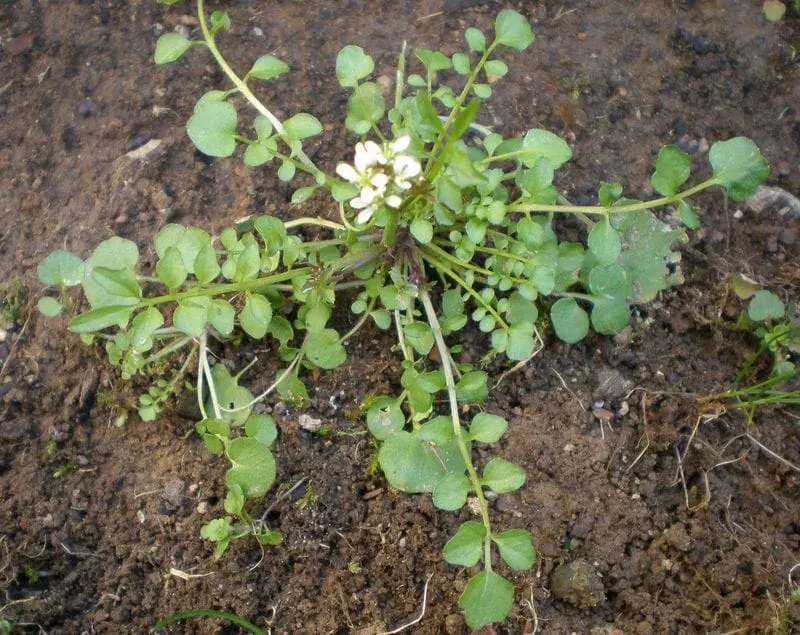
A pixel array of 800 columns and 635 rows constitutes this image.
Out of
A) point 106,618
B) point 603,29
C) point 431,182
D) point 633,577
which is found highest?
point 431,182

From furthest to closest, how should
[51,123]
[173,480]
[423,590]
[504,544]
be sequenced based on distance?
1. [51,123]
2. [173,480]
3. [423,590]
4. [504,544]

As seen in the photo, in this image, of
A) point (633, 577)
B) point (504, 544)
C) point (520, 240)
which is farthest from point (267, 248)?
point (633, 577)

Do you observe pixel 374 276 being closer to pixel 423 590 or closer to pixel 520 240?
pixel 520 240

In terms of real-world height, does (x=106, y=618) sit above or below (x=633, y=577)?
above

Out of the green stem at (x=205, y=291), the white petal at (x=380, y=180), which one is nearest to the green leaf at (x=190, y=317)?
the green stem at (x=205, y=291)

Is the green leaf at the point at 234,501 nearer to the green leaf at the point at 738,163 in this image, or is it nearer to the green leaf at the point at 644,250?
the green leaf at the point at 644,250
